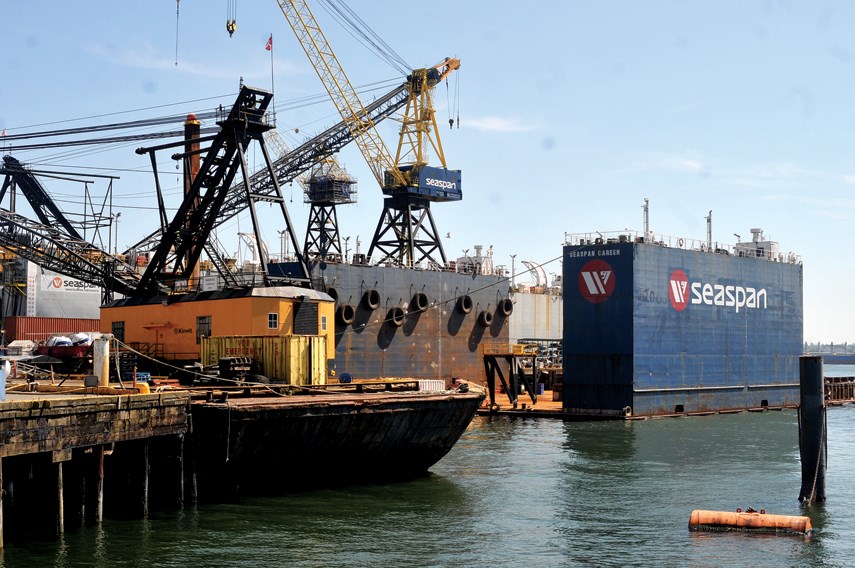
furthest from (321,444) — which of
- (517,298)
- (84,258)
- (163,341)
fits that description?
(517,298)

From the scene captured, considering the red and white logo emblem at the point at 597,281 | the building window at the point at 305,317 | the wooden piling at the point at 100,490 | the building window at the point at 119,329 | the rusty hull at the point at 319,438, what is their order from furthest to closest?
the red and white logo emblem at the point at 597,281 < the building window at the point at 119,329 < the building window at the point at 305,317 < the rusty hull at the point at 319,438 < the wooden piling at the point at 100,490

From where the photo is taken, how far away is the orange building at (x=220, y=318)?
4562cm

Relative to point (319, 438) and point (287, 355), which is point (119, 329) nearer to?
point (287, 355)

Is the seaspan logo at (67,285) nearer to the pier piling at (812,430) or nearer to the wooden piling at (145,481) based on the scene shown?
the wooden piling at (145,481)

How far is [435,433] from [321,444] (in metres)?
6.07

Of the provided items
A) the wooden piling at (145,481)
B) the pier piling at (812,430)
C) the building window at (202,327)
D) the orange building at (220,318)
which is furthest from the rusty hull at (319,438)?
the building window at (202,327)

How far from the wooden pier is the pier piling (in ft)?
65.8

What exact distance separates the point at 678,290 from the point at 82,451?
48.8 m

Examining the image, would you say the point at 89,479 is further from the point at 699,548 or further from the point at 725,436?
the point at 725,436

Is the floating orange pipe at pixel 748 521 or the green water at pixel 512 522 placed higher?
the floating orange pipe at pixel 748 521

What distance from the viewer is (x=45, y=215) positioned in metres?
85.2

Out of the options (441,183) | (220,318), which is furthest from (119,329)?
(441,183)

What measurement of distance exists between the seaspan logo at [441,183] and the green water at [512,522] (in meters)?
41.4

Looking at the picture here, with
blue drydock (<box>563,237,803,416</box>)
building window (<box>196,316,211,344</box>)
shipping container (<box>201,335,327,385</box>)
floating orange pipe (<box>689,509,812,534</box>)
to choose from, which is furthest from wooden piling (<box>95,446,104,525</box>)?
blue drydock (<box>563,237,803,416</box>)
